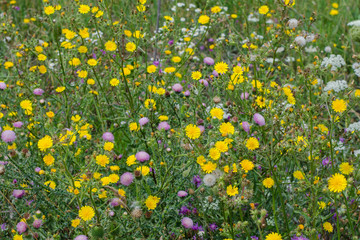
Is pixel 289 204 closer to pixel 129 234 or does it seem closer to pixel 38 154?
pixel 129 234

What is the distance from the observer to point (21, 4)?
503 centimetres

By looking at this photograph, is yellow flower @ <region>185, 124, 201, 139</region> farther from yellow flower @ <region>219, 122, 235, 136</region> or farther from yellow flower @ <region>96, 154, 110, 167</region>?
yellow flower @ <region>96, 154, 110, 167</region>

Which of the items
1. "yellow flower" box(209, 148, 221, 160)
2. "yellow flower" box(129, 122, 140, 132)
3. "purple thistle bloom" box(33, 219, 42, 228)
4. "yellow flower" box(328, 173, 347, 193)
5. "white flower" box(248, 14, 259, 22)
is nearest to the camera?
"yellow flower" box(328, 173, 347, 193)

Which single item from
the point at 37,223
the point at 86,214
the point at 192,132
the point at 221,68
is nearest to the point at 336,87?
the point at 221,68

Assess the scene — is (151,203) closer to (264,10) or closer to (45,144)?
(45,144)

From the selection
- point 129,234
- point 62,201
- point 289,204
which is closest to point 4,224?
point 62,201

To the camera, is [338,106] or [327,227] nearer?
[338,106]

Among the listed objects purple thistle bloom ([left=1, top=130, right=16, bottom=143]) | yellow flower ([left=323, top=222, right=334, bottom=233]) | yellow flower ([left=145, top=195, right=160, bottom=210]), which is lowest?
yellow flower ([left=323, top=222, right=334, bottom=233])

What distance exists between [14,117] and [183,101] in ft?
3.64

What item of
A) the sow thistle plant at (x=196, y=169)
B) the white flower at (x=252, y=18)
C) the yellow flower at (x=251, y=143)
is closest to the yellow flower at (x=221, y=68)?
the sow thistle plant at (x=196, y=169)

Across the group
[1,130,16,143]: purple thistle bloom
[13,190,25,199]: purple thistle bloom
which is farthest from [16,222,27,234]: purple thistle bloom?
[1,130,16,143]: purple thistle bloom

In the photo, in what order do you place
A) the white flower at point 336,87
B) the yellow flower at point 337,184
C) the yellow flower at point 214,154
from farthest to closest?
the white flower at point 336,87 → the yellow flower at point 214,154 → the yellow flower at point 337,184

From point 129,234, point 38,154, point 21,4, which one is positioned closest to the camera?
point 129,234

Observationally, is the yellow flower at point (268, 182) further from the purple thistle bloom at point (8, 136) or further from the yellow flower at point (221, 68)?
the purple thistle bloom at point (8, 136)
